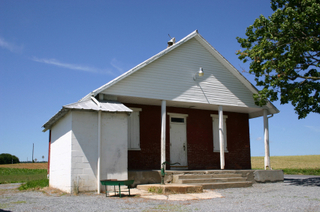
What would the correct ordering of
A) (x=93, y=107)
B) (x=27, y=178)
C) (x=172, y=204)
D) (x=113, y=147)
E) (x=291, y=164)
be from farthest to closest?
1. (x=291, y=164)
2. (x=27, y=178)
3. (x=113, y=147)
4. (x=93, y=107)
5. (x=172, y=204)

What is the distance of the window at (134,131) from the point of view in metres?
14.2

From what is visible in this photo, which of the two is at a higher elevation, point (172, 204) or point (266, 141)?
point (266, 141)

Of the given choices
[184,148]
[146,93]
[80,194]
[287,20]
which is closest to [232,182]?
[184,148]

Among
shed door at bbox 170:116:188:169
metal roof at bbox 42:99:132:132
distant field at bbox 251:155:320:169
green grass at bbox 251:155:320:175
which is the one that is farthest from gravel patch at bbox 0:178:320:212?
distant field at bbox 251:155:320:169

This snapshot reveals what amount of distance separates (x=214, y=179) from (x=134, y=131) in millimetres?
4204

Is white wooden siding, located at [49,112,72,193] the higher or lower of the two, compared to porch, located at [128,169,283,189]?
higher

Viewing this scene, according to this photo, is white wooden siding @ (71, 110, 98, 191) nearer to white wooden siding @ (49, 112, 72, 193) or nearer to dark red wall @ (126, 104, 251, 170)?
white wooden siding @ (49, 112, 72, 193)

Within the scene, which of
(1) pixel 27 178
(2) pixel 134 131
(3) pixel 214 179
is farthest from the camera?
(1) pixel 27 178

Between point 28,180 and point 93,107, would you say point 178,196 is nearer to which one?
point 93,107

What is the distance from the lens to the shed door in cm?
1535

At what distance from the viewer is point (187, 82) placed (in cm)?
1414

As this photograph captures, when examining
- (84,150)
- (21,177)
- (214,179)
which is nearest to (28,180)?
(21,177)

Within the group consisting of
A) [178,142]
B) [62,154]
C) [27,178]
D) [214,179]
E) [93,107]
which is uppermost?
[93,107]

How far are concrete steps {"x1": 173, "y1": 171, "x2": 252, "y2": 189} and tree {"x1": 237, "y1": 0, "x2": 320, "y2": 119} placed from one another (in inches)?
141
